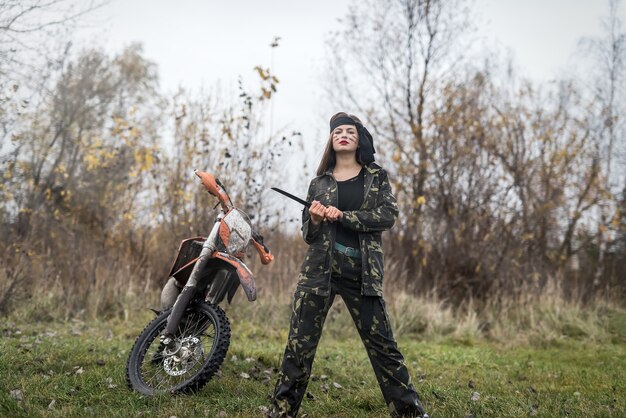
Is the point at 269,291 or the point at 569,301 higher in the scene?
the point at 569,301

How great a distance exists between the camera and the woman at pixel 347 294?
3.28 m

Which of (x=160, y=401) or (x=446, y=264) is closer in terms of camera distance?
(x=160, y=401)

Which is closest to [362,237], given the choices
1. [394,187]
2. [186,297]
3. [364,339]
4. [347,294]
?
[347,294]

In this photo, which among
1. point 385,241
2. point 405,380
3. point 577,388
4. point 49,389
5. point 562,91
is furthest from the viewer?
point 562,91

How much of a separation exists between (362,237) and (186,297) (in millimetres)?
1359

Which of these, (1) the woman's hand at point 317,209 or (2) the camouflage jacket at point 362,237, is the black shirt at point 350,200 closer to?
(2) the camouflage jacket at point 362,237

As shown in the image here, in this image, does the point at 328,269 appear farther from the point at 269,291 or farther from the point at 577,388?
the point at 269,291

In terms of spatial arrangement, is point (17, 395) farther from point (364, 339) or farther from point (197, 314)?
point (364, 339)

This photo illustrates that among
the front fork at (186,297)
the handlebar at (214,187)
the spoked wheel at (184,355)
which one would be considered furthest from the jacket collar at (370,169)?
the spoked wheel at (184,355)

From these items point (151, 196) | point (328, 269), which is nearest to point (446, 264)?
point (151, 196)

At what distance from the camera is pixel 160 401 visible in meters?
3.57

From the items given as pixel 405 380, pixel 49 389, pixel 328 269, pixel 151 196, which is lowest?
pixel 49 389

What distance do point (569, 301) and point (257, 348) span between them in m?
6.93

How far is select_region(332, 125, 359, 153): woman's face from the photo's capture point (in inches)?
141
